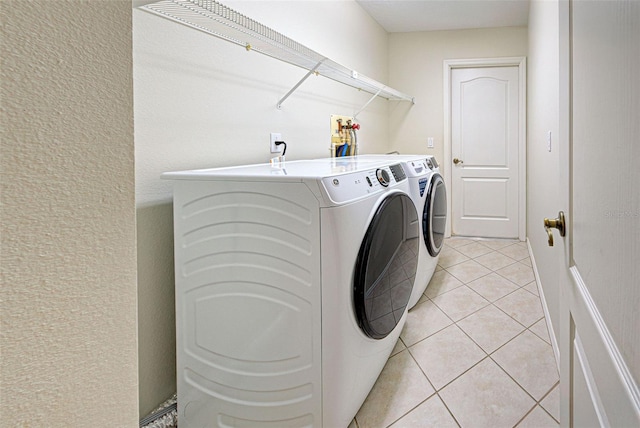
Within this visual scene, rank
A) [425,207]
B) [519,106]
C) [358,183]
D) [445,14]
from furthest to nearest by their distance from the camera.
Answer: [519,106] → [445,14] → [425,207] → [358,183]

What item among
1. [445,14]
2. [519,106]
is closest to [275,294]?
[445,14]

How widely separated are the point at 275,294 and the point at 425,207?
4.94 feet

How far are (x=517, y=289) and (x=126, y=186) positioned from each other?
3164 mm

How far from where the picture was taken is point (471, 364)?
2.11m

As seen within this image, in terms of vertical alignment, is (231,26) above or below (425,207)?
above

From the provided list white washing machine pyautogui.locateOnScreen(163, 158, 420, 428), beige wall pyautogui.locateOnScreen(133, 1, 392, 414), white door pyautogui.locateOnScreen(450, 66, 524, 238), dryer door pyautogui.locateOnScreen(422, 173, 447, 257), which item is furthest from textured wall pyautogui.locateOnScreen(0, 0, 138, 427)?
white door pyautogui.locateOnScreen(450, 66, 524, 238)

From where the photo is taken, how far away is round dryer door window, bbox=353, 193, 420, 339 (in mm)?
1514

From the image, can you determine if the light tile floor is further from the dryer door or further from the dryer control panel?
the dryer control panel

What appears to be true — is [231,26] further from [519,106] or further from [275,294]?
[519,106]

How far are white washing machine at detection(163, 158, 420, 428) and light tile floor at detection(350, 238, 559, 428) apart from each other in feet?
1.00

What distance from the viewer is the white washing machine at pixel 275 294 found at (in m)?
1.38

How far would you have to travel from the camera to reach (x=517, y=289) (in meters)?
3.14

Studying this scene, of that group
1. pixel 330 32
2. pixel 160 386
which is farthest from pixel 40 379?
pixel 330 32

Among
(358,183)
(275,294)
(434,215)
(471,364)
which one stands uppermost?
(358,183)
